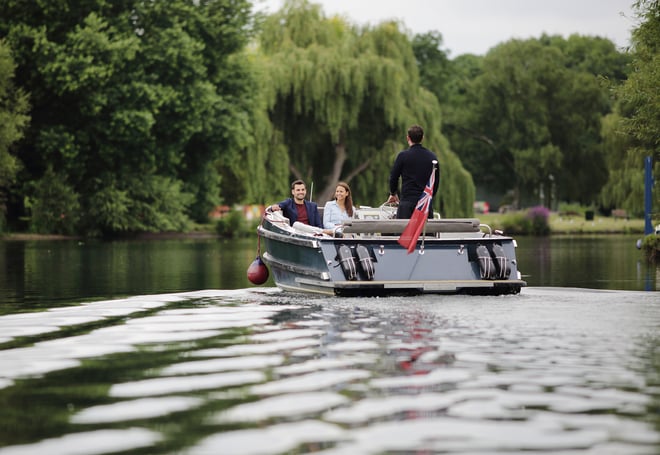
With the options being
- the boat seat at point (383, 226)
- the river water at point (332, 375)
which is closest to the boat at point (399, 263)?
the boat seat at point (383, 226)

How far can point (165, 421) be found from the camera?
636 centimetres

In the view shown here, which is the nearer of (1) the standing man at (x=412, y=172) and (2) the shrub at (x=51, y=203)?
(1) the standing man at (x=412, y=172)

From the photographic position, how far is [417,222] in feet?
49.4

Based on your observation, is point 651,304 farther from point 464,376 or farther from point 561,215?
point 561,215

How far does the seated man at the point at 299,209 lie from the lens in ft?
57.1

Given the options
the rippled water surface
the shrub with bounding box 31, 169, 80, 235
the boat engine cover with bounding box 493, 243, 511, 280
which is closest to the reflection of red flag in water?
the boat engine cover with bounding box 493, 243, 511, 280

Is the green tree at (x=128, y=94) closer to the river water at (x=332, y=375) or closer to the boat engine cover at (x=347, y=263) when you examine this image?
the boat engine cover at (x=347, y=263)

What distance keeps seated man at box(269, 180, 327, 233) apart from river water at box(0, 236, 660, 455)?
2575 mm

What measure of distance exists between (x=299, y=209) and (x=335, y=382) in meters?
10.0

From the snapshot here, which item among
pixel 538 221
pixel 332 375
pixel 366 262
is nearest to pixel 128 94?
pixel 538 221

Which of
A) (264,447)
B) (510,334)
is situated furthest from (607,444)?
(510,334)

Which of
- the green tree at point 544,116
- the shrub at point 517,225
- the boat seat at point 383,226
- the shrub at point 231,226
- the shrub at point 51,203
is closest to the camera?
the boat seat at point 383,226

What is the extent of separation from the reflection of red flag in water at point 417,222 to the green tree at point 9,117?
29.0 metres

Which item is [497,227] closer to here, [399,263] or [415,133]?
[415,133]
